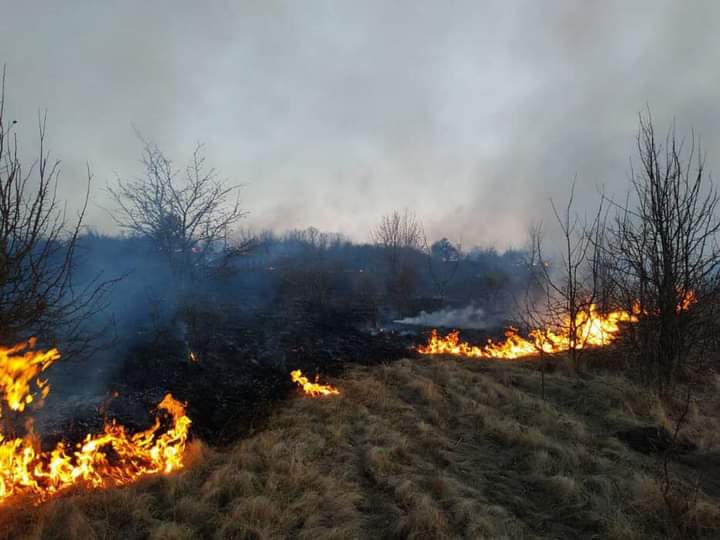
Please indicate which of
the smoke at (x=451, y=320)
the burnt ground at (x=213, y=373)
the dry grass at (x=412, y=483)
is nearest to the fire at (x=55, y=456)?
the dry grass at (x=412, y=483)

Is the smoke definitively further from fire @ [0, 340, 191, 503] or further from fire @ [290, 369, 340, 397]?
fire @ [0, 340, 191, 503]

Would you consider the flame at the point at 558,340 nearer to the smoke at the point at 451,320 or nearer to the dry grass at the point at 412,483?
the dry grass at the point at 412,483

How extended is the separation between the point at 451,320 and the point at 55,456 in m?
20.0

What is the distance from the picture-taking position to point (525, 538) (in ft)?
12.1

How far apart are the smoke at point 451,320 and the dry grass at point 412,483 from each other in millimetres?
12708

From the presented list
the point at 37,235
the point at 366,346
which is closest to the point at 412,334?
the point at 366,346

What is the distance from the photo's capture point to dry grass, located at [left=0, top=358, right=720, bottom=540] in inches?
140

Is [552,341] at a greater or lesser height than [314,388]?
greater

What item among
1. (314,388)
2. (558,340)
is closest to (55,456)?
(314,388)

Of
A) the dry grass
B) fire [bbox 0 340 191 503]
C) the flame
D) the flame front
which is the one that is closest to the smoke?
the flame front

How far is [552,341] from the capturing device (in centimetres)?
1152

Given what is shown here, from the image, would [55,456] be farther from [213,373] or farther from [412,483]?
[213,373]

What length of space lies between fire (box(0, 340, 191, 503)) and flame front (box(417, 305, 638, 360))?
9.00 metres

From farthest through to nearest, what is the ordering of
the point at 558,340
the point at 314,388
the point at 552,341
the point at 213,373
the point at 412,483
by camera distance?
the point at 558,340 → the point at 552,341 → the point at 213,373 → the point at 314,388 → the point at 412,483
